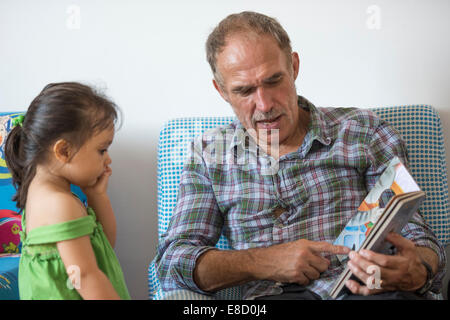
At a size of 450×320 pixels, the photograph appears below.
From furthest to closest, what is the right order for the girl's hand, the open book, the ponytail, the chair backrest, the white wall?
the white wall < the chair backrest < the girl's hand < the ponytail < the open book

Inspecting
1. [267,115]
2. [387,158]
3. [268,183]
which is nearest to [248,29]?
[267,115]

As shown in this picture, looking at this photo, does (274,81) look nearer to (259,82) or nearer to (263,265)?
(259,82)

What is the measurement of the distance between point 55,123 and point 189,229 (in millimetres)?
517

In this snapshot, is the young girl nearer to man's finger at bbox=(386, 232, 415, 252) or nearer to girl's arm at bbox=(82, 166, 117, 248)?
girl's arm at bbox=(82, 166, 117, 248)

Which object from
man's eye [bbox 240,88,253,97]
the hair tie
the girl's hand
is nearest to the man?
man's eye [bbox 240,88,253,97]

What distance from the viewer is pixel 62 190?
118cm

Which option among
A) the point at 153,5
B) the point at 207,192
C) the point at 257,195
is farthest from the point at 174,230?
the point at 153,5

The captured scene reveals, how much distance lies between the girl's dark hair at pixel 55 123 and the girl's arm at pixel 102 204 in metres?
0.18

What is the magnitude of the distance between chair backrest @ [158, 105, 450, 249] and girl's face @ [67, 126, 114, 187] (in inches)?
19.6

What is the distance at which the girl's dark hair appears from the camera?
3.85 ft

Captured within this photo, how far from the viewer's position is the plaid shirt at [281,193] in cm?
139

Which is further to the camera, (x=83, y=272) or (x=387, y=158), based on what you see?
(x=387, y=158)
